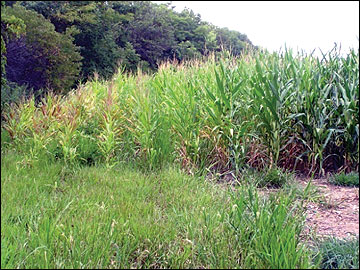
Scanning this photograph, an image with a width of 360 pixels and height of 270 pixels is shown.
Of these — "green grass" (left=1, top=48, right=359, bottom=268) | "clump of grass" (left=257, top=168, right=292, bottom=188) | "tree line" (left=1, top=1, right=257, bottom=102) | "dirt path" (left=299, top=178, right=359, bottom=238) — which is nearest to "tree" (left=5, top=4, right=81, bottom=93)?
"tree line" (left=1, top=1, right=257, bottom=102)

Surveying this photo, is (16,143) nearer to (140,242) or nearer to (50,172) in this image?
(50,172)

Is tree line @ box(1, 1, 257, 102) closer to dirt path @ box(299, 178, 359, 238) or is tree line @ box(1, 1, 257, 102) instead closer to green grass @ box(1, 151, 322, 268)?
green grass @ box(1, 151, 322, 268)

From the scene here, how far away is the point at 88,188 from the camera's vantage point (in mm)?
2949

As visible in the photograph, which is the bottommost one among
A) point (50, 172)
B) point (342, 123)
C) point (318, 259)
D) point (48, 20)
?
point (50, 172)

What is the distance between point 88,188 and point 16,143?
716mm

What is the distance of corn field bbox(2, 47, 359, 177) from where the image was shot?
140 inches

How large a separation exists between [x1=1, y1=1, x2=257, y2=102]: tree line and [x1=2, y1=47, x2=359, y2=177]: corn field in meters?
0.73

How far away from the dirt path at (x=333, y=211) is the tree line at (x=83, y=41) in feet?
8.64

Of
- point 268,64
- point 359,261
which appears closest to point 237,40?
point 268,64

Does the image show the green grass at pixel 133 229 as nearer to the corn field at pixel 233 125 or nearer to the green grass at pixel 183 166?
the green grass at pixel 183 166

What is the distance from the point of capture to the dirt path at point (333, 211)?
7.60 feet

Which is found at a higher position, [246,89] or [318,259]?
[246,89]

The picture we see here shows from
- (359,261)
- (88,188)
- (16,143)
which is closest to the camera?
(359,261)

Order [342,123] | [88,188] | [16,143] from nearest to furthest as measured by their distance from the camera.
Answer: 1. [16,143]
2. [88,188]
3. [342,123]
